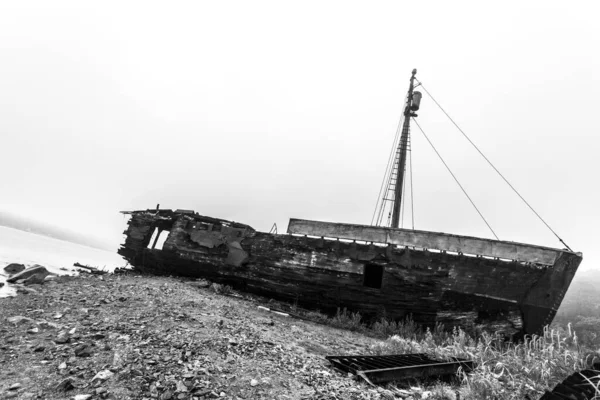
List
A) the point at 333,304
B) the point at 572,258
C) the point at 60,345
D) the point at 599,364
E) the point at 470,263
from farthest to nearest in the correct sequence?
the point at 333,304
the point at 470,263
the point at 572,258
the point at 60,345
the point at 599,364

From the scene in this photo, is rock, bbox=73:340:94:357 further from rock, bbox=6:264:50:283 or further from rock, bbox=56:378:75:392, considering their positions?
rock, bbox=6:264:50:283

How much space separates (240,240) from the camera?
11578mm

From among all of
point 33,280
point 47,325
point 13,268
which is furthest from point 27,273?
point 47,325

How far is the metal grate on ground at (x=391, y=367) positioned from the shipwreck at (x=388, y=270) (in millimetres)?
4027

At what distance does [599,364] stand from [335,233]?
7569 mm

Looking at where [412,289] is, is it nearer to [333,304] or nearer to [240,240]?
[333,304]

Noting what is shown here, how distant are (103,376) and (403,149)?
15.5 metres

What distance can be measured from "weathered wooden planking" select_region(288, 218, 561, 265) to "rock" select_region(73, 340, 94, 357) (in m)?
7.83

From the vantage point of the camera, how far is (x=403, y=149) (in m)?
15.7

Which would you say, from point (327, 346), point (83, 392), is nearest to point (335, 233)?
point (327, 346)

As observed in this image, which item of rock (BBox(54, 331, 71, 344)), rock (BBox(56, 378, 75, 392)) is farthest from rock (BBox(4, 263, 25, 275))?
rock (BBox(56, 378, 75, 392))

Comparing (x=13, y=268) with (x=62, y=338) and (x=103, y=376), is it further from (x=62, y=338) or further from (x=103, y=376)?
(x=103, y=376)

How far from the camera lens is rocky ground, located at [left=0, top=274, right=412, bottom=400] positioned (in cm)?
299

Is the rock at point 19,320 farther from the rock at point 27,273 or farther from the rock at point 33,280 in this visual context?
the rock at point 27,273
